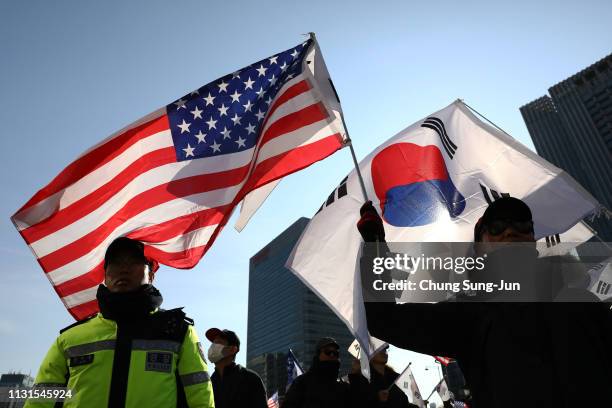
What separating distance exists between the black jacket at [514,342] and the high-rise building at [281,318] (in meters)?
96.3

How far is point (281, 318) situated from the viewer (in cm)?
12462

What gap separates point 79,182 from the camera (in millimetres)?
4293

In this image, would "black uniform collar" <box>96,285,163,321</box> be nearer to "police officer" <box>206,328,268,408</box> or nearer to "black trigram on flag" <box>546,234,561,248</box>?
"police officer" <box>206,328,268,408</box>

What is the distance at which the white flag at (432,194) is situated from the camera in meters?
3.92

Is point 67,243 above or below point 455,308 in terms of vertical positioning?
above

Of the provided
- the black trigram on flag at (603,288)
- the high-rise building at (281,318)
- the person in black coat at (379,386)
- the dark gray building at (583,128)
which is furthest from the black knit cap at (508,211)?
the dark gray building at (583,128)

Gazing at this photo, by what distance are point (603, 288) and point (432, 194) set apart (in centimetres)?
315

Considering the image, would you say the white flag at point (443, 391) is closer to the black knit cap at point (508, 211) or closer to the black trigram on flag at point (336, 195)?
the black trigram on flag at point (336, 195)

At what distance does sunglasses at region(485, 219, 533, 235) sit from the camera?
210 cm

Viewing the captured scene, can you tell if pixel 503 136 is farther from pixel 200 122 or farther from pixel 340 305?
pixel 200 122

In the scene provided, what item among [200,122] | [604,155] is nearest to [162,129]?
[200,122]

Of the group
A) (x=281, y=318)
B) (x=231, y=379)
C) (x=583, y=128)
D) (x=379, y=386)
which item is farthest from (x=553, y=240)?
(x=281, y=318)

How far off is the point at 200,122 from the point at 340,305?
258 centimetres

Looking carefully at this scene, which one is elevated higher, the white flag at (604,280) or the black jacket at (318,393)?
the white flag at (604,280)
